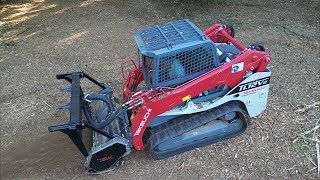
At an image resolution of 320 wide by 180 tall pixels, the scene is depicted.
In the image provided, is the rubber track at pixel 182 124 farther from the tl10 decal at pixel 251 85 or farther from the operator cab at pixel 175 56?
the operator cab at pixel 175 56

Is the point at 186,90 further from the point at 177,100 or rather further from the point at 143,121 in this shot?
the point at 143,121

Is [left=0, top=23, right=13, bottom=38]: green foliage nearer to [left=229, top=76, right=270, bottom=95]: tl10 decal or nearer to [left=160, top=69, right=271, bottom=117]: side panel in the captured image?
[left=160, top=69, right=271, bottom=117]: side panel

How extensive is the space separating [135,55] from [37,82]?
93.6 inches

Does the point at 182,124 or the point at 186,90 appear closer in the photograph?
the point at 186,90

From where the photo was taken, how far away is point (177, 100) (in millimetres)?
5375

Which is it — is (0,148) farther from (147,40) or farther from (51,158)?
(147,40)

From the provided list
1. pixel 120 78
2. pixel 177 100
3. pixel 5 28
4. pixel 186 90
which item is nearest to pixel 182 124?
pixel 177 100

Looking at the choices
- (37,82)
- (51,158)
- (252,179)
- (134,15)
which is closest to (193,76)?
(252,179)

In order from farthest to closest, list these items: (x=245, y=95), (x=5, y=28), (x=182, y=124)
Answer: (x=5, y=28)
(x=245, y=95)
(x=182, y=124)

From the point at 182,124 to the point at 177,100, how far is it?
0.50 metres

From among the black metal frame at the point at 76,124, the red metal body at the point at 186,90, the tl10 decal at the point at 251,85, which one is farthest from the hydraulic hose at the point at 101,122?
the tl10 decal at the point at 251,85

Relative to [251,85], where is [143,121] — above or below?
below

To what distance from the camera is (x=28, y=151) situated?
620 centimetres

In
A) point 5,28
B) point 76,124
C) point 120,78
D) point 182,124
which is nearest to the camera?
point 76,124
